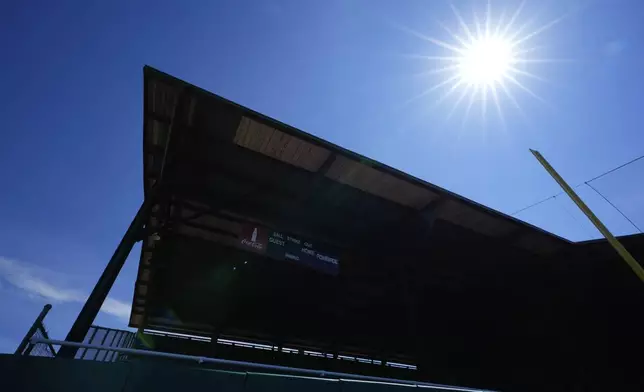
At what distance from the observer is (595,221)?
12.5 meters

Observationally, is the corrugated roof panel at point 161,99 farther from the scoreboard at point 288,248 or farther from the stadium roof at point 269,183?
the scoreboard at point 288,248

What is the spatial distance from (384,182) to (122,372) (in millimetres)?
6712

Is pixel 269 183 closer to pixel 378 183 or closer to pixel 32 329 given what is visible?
pixel 378 183

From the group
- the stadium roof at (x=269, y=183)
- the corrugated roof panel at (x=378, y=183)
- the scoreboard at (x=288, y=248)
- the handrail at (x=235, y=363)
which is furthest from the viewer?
the scoreboard at (x=288, y=248)

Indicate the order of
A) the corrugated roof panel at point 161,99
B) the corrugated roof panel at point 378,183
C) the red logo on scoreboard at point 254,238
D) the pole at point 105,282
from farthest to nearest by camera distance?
the red logo on scoreboard at point 254,238 < the corrugated roof panel at point 378,183 < the corrugated roof panel at point 161,99 < the pole at point 105,282

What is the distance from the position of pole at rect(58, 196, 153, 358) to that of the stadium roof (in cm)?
40

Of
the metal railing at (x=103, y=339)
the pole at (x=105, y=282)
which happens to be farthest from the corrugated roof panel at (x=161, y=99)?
the metal railing at (x=103, y=339)

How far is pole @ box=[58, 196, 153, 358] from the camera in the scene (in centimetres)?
579

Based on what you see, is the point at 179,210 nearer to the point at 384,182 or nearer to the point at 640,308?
the point at 384,182

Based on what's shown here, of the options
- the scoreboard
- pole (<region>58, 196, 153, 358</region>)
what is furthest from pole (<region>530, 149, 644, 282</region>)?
pole (<region>58, 196, 153, 358</region>)

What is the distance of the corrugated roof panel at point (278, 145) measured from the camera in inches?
284

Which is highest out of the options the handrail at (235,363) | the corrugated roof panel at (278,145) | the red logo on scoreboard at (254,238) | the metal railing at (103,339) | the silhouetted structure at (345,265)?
the corrugated roof panel at (278,145)

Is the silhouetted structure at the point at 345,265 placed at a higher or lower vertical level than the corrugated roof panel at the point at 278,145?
lower

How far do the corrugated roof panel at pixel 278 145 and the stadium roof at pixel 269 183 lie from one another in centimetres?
3
